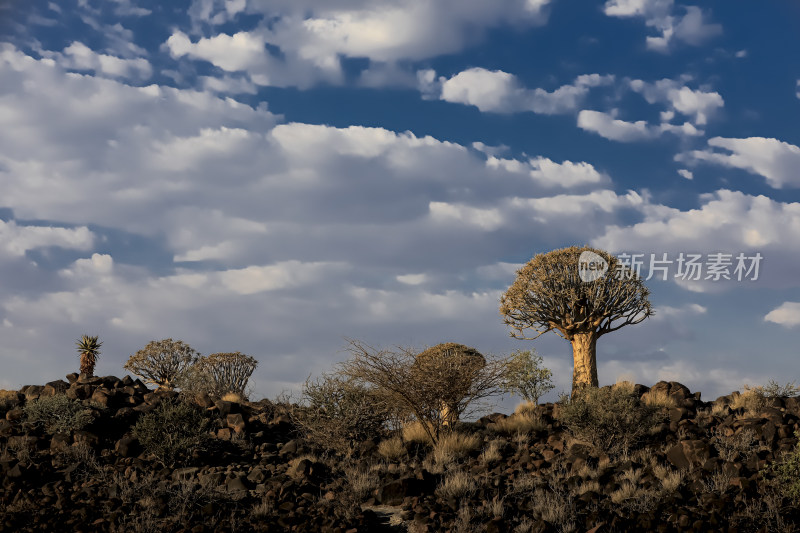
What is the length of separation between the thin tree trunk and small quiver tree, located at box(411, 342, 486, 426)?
718cm

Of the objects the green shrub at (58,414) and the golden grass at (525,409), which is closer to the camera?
the green shrub at (58,414)

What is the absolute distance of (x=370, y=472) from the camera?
14.6 metres

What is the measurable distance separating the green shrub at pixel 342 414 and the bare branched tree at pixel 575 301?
855cm

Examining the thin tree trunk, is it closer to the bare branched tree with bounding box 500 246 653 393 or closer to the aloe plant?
the bare branched tree with bounding box 500 246 653 393

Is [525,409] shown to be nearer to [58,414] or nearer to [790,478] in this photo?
[790,478]

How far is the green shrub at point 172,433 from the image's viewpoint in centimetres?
1512

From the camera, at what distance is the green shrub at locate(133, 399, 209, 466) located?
1512cm

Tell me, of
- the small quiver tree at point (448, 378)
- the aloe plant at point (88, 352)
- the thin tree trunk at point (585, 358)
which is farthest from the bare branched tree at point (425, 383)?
the aloe plant at point (88, 352)

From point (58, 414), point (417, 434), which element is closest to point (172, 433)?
point (58, 414)

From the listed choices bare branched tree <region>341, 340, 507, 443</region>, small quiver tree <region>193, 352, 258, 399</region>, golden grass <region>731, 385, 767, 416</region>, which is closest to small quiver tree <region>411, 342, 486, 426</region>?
bare branched tree <region>341, 340, 507, 443</region>

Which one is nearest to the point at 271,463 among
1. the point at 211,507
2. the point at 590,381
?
the point at 211,507

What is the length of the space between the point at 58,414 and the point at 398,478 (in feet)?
29.7

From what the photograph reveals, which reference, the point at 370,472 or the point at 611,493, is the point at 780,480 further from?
the point at 370,472

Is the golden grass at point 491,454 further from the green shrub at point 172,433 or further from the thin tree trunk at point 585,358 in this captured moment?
the thin tree trunk at point 585,358
